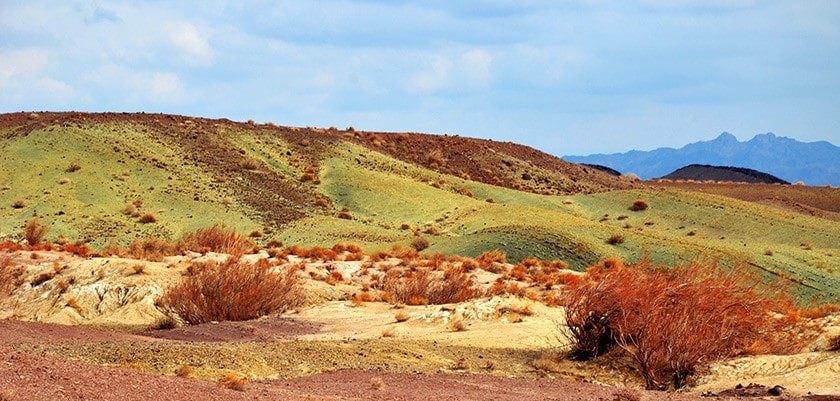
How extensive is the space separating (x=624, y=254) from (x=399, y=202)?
20.3m

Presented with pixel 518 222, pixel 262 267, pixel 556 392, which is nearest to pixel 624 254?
pixel 518 222

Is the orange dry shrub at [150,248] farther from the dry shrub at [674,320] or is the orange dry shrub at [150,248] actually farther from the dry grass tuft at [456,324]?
the dry shrub at [674,320]

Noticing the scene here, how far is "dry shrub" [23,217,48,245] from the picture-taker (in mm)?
41875

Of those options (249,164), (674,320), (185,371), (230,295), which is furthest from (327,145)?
(185,371)

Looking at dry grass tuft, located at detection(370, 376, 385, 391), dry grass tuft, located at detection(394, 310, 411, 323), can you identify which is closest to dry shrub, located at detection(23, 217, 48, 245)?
dry grass tuft, located at detection(394, 310, 411, 323)

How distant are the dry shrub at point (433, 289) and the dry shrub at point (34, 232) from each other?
62.1 feet

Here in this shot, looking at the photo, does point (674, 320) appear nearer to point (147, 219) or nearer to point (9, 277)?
point (9, 277)

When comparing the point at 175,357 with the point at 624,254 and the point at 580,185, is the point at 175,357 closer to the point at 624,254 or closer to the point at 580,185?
the point at 624,254

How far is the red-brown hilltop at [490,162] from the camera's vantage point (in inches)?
2997

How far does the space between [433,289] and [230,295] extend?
6.45 metres

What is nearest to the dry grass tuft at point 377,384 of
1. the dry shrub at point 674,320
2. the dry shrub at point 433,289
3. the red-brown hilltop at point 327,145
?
the dry shrub at point 674,320

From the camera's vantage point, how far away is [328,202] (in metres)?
57.5

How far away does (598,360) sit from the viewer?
18.1 metres

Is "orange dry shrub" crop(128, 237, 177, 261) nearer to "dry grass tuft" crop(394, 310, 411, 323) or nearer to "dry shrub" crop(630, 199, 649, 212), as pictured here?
"dry grass tuft" crop(394, 310, 411, 323)
